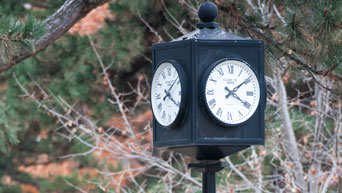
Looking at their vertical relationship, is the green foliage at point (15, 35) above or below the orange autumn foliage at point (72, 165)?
above

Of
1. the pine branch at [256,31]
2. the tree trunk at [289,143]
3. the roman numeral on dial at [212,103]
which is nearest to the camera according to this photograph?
the roman numeral on dial at [212,103]

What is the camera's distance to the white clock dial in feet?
10.3

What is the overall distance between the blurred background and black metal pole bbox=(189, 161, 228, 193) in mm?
1268

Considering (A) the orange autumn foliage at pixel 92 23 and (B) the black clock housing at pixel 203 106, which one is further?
(A) the orange autumn foliage at pixel 92 23

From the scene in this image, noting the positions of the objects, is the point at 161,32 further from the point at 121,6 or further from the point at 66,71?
the point at 66,71

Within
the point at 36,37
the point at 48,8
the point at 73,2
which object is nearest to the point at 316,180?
the point at 73,2

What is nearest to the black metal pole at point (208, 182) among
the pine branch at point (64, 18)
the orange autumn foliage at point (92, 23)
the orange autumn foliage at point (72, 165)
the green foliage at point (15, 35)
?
the green foliage at point (15, 35)

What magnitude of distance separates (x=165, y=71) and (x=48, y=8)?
21.4 ft

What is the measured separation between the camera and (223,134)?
308 cm

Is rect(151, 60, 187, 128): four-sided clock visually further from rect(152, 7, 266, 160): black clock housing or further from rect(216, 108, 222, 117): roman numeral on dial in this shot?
rect(216, 108, 222, 117): roman numeral on dial

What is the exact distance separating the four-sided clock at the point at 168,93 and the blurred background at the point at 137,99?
95 cm

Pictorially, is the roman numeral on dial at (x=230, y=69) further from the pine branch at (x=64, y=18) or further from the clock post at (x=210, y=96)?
the pine branch at (x=64, y=18)

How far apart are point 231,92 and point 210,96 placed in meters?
0.11

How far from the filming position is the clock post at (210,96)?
10.0ft
